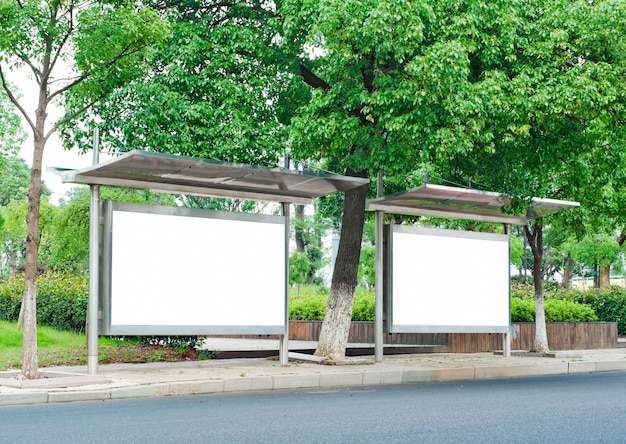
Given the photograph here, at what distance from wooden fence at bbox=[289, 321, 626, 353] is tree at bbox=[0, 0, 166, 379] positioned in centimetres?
1136

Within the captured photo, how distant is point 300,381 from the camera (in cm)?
1459

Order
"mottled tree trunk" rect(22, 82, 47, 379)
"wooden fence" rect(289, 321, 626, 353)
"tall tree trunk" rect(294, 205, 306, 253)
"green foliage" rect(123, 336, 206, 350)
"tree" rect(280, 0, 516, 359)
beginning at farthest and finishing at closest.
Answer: "tall tree trunk" rect(294, 205, 306, 253) < "wooden fence" rect(289, 321, 626, 353) < "green foliage" rect(123, 336, 206, 350) < "tree" rect(280, 0, 516, 359) < "mottled tree trunk" rect(22, 82, 47, 379)

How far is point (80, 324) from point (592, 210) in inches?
506

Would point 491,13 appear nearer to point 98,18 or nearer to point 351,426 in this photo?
point 98,18

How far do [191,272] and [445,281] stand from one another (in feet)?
21.3

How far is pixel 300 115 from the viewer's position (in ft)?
59.5

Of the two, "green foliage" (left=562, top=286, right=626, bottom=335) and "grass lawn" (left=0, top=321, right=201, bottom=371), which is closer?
"grass lawn" (left=0, top=321, right=201, bottom=371)

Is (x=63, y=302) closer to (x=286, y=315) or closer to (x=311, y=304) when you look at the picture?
(x=286, y=315)

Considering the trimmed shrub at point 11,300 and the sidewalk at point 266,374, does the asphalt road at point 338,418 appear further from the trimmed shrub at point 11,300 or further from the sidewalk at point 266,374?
the trimmed shrub at point 11,300

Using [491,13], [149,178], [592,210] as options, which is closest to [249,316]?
[149,178]

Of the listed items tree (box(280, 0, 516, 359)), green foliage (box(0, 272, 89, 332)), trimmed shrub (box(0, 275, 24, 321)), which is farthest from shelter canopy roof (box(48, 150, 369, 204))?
trimmed shrub (box(0, 275, 24, 321))

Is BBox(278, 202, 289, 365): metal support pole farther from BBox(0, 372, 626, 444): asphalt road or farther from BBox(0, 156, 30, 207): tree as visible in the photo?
BBox(0, 156, 30, 207): tree

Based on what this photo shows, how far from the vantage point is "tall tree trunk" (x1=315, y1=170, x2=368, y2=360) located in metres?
18.2

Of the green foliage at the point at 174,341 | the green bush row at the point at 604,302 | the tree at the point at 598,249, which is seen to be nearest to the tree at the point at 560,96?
the green foliage at the point at 174,341
